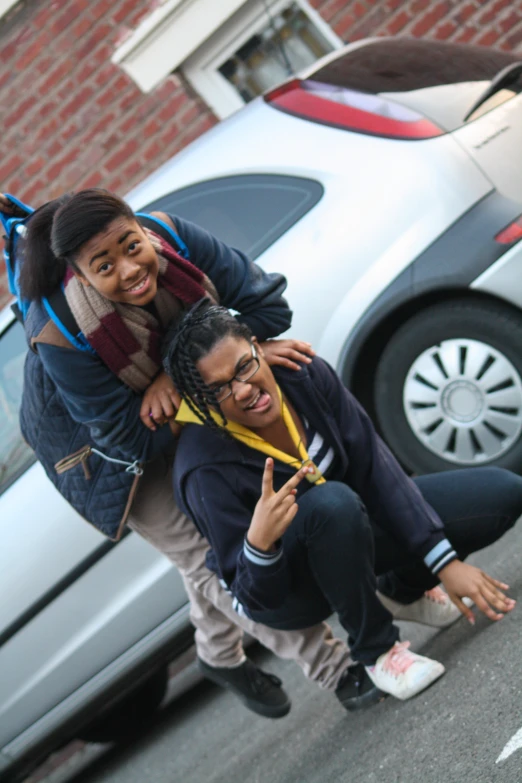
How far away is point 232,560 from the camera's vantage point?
2689 millimetres

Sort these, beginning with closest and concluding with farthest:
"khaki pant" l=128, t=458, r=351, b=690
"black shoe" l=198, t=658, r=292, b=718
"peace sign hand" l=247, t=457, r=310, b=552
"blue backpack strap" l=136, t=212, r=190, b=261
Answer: "peace sign hand" l=247, t=457, r=310, b=552 < "blue backpack strap" l=136, t=212, r=190, b=261 < "khaki pant" l=128, t=458, r=351, b=690 < "black shoe" l=198, t=658, r=292, b=718

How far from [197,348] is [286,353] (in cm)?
A: 28

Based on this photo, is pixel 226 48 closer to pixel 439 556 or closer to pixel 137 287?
pixel 137 287

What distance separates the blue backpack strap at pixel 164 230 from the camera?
284 cm

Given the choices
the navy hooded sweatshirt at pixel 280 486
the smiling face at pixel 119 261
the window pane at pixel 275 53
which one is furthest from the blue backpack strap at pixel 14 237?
the window pane at pixel 275 53

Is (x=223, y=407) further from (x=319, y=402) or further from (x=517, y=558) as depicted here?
(x=517, y=558)

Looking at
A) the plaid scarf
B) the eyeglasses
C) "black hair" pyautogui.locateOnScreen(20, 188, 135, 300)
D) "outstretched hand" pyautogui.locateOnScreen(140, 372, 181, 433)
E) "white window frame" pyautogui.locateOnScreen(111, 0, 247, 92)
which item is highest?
"white window frame" pyautogui.locateOnScreen(111, 0, 247, 92)

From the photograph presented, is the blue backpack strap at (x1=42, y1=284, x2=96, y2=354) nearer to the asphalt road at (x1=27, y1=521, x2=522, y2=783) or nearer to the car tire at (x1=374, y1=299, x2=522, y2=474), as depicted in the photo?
the asphalt road at (x1=27, y1=521, x2=522, y2=783)

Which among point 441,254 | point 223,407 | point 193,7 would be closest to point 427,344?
point 441,254

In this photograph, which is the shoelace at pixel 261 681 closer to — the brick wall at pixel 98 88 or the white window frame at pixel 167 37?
the brick wall at pixel 98 88

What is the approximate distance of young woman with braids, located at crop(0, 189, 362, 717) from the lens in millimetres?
2596

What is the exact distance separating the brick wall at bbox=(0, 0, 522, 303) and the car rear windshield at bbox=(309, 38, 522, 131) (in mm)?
2317

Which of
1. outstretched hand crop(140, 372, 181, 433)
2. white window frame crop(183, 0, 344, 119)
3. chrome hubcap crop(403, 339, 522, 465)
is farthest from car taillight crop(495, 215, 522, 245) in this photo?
white window frame crop(183, 0, 344, 119)

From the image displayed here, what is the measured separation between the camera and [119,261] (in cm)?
258
